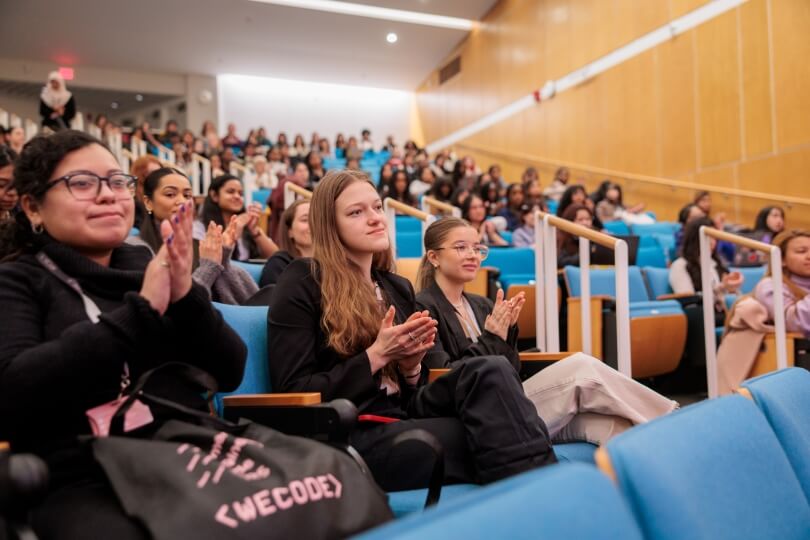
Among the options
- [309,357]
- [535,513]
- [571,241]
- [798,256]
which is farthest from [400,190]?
[535,513]

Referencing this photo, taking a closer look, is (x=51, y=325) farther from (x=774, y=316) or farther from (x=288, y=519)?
(x=774, y=316)

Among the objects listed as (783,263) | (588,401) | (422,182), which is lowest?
(588,401)

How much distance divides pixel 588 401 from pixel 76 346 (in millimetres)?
1088

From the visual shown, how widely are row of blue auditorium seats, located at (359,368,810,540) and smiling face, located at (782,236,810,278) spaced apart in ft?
7.14

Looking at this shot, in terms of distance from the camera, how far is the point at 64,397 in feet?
3.31

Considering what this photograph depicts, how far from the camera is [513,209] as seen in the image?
6113 mm

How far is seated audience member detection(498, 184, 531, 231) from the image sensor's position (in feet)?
19.3

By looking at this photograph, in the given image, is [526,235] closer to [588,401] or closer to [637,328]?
[637,328]

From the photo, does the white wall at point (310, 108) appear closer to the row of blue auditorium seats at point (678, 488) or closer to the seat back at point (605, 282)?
the seat back at point (605, 282)

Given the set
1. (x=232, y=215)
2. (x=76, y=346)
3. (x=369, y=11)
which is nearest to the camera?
(x=76, y=346)

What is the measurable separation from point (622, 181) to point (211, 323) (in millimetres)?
7648

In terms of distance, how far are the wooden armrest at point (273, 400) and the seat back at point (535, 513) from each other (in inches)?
29.6

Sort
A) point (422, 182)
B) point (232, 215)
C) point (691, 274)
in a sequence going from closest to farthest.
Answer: point (232, 215) < point (691, 274) < point (422, 182)

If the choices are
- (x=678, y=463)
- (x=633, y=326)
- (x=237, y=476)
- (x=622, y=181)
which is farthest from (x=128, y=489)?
(x=622, y=181)
